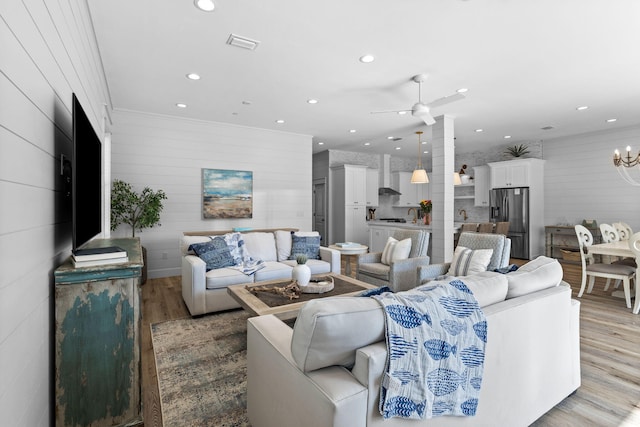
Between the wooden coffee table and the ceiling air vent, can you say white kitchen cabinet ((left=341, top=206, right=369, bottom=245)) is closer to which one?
the wooden coffee table

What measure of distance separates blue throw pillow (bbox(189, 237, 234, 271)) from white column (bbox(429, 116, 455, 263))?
3431mm

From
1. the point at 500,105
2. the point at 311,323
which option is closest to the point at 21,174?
the point at 311,323

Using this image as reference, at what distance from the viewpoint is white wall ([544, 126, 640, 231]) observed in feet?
20.5

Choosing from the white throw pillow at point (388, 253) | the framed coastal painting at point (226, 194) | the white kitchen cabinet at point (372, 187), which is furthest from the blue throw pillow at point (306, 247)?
the white kitchen cabinet at point (372, 187)

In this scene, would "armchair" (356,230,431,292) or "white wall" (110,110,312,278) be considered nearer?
"armchair" (356,230,431,292)

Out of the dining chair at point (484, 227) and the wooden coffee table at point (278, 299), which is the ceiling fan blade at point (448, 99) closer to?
the wooden coffee table at point (278, 299)

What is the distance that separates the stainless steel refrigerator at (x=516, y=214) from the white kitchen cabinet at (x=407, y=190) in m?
2.36

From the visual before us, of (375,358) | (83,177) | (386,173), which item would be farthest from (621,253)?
(386,173)

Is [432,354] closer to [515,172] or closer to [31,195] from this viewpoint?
[31,195]

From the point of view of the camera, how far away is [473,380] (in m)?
1.34

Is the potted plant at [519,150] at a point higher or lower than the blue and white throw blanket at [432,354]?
higher

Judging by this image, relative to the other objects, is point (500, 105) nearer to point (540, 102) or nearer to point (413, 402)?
point (540, 102)

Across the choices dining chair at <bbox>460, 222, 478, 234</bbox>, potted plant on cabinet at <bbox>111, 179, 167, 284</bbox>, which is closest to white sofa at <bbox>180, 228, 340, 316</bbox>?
potted plant on cabinet at <bbox>111, 179, 167, 284</bbox>

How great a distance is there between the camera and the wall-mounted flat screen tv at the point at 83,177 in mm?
1561
